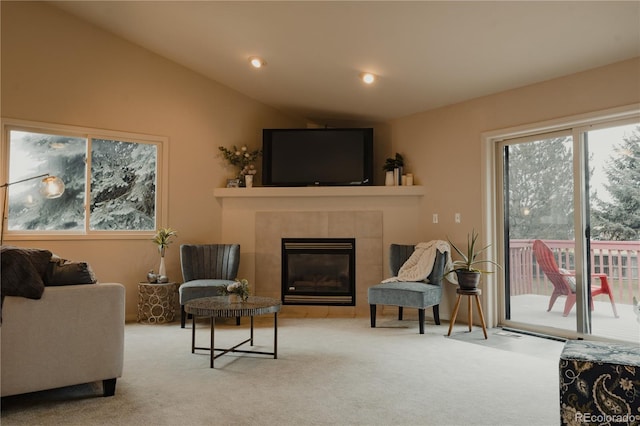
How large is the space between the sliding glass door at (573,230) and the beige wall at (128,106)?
3.36 m

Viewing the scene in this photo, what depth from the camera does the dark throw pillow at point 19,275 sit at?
99.8 inches

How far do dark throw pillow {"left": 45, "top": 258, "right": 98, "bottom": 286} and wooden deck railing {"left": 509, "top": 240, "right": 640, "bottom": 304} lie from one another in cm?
400

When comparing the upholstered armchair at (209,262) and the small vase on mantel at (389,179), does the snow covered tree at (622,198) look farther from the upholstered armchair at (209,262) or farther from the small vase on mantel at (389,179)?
the upholstered armchair at (209,262)

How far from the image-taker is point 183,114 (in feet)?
19.2

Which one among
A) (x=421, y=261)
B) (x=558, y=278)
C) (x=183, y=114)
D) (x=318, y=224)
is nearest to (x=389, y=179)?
(x=318, y=224)

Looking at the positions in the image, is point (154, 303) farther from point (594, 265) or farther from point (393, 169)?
point (594, 265)

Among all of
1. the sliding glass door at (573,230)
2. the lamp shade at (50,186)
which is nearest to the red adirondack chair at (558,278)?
the sliding glass door at (573,230)

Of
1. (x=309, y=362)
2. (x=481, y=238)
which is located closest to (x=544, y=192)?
(x=481, y=238)

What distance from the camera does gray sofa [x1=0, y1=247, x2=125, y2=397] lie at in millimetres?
2529

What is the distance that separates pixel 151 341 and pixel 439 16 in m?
3.71

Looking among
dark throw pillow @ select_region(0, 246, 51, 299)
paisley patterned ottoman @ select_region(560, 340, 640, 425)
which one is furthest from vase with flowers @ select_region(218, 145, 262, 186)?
paisley patterned ottoman @ select_region(560, 340, 640, 425)

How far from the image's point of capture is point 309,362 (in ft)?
11.8

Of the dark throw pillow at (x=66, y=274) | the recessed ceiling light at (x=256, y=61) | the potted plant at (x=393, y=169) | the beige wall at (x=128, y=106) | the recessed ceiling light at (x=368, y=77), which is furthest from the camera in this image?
the potted plant at (x=393, y=169)

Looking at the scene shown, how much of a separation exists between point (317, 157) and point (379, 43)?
6.17 feet
